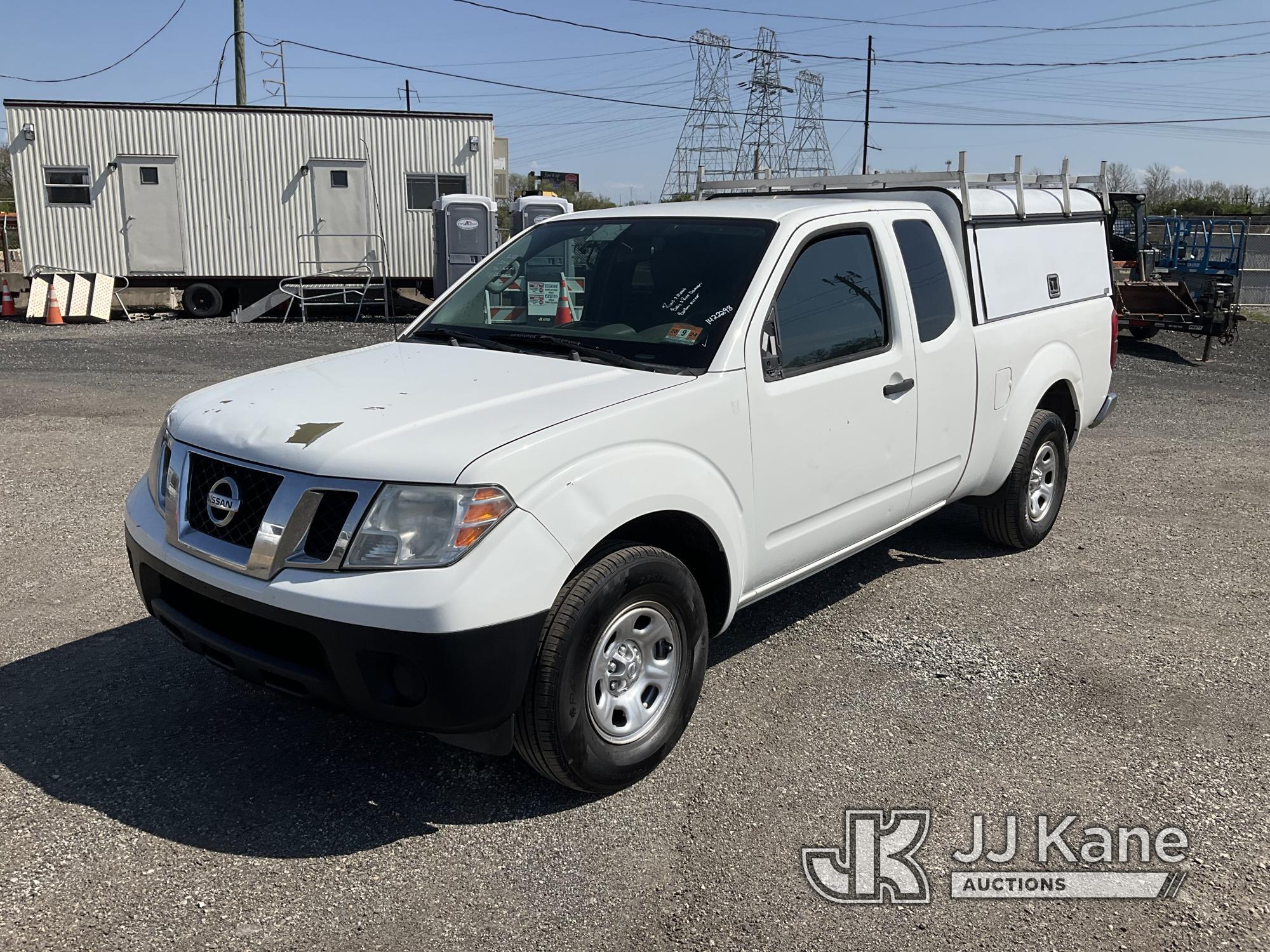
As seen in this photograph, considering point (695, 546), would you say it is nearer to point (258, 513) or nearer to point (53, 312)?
point (258, 513)

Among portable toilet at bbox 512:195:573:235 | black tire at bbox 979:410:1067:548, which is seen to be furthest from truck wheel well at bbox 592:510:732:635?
portable toilet at bbox 512:195:573:235

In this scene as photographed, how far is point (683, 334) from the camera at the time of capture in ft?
12.7

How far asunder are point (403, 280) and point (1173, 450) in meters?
15.6

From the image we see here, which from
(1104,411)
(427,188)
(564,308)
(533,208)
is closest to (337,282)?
(427,188)

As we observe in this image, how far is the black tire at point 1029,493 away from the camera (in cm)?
567

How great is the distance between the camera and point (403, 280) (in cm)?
2111

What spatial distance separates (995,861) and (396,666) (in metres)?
1.83

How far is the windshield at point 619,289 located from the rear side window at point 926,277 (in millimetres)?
903

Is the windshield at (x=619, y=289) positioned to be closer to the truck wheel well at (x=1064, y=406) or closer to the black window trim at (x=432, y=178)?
the truck wheel well at (x=1064, y=406)

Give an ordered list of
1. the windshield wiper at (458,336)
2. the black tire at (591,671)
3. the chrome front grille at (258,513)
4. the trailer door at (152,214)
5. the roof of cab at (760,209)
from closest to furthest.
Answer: the chrome front grille at (258,513) < the black tire at (591,671) < the windshield wiper at (458,336) < the roof of cab at (760,209) < the trailer door at (152,214)

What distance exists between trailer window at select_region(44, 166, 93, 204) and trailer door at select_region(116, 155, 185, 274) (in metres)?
0.70

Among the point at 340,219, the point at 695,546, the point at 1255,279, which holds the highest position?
the point at 340,219

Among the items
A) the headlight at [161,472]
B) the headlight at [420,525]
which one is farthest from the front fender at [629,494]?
the headlight at [161,472]

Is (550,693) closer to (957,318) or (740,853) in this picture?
(740,853)
